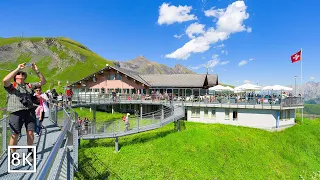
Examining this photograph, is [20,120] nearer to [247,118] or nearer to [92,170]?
[92,170]

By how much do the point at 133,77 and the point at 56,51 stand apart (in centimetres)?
8768

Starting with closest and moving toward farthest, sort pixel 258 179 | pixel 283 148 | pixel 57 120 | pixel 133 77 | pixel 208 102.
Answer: pixel 57 120, pixel 258 179, pixel 283 148, pixel 208 102, pixel 133 77

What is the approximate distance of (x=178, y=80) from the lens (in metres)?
41.9

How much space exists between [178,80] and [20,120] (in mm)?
36838

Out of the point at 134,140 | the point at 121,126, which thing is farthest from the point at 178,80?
the point at 121,126

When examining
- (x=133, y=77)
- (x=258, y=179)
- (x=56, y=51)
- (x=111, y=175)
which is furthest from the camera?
(x=56, y=51)

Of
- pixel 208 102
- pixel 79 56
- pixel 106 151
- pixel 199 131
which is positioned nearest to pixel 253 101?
pixel 208 102

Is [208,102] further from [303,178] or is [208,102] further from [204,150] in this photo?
[303,178]

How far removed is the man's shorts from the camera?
5.65m

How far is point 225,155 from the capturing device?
23.9 m

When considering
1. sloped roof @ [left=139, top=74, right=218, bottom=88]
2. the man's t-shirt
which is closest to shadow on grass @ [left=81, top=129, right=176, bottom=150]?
sloped roof @ [left=139, top=74, right=218, bottom=88]

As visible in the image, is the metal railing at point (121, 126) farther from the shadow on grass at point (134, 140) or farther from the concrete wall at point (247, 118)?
the concrete wall at point (247, 118)

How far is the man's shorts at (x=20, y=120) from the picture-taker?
5652mm

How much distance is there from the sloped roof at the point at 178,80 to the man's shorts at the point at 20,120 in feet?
110
